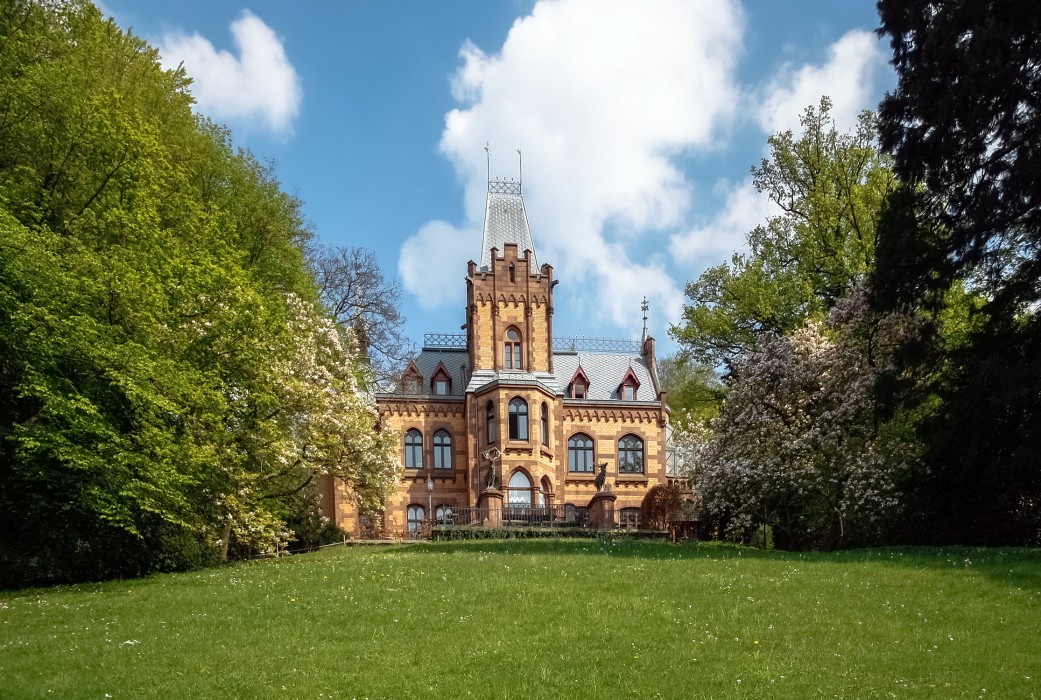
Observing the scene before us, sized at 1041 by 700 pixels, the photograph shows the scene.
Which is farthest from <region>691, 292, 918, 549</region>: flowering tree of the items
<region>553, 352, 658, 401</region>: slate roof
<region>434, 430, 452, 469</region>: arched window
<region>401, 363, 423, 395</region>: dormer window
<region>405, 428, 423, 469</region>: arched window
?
<region>401, 363, 423, 395</region>: dormer window

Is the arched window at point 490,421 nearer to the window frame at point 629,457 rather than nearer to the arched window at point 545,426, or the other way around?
the arched window at point 545,426

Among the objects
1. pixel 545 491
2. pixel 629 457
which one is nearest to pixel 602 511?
pixel 545 491

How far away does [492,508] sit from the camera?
1491 inches

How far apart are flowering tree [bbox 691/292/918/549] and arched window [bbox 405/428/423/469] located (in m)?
17.8

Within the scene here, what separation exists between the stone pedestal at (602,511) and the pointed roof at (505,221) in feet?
46.5

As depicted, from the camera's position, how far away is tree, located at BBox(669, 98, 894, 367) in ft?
111

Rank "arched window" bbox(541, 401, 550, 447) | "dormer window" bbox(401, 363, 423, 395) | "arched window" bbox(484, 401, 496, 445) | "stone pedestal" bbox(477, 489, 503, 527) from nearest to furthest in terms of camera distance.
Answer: "stone pedestal" bbox(477, 489, 503, 527)
"arched window" bbox(484, 401, 496, 445)
"arched window" bbox(541, 401, 550, 447)
"dormer window" bbox(401, 363, 423, 395)

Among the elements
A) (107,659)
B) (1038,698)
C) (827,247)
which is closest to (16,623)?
(107,659)

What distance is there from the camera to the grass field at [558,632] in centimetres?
1166

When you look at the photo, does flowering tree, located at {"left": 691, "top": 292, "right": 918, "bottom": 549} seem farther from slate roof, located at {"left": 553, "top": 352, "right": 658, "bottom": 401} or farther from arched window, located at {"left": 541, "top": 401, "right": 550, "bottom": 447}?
slate roof, located at {"left": 553, "top": 352, "right": 658, "bottom": 401}

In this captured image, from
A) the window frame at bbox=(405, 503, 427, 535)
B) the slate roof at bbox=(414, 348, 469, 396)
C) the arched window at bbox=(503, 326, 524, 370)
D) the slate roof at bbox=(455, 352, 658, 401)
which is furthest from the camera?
the slate roof at bbox=(455, 352, 658, 401)

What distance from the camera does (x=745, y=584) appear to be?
16.8 metres

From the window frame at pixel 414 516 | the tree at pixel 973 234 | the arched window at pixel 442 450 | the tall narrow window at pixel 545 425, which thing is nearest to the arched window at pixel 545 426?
the tall narrow window at pixel 545 425

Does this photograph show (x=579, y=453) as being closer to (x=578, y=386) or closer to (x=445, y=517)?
(x=578, y=386)
